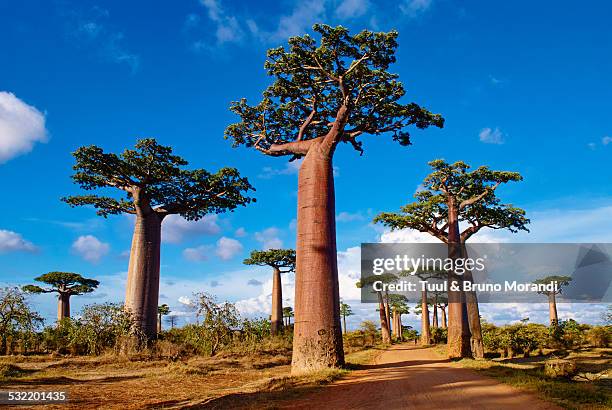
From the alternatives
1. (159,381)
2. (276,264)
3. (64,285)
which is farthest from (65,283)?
(159,381)

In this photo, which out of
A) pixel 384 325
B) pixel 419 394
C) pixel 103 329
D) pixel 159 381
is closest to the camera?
pixel 419 394

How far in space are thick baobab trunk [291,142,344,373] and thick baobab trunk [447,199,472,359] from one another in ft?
23.5

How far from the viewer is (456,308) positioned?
15930 mm

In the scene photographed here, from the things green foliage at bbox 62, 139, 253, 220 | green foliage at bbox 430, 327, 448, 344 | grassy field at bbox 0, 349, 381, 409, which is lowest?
green foliage at bbox 430, 327, 448, 344

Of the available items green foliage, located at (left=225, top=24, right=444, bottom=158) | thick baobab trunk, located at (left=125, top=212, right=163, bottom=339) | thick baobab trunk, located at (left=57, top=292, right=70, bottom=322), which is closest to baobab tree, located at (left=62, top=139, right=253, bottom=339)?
thick baobab trunk, located at (left=125, top=212, right=163, bottom=339)

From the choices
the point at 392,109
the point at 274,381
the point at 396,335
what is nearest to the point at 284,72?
the point at 392,109

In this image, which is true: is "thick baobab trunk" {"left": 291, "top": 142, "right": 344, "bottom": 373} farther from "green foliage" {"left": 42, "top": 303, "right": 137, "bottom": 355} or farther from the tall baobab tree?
"green foliage" {"left": 42, "top": 303, "right": 137, "bottom": 355}

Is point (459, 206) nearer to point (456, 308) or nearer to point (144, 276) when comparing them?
point (456, 308)

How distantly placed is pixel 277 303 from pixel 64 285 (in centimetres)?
1461

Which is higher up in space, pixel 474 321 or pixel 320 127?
pixel 320 127

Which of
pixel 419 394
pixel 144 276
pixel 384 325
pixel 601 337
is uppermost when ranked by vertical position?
pixel 144 276

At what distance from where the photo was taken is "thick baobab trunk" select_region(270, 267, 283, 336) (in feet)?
87.5

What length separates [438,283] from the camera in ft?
108

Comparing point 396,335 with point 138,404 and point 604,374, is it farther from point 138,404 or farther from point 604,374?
point 138,404
